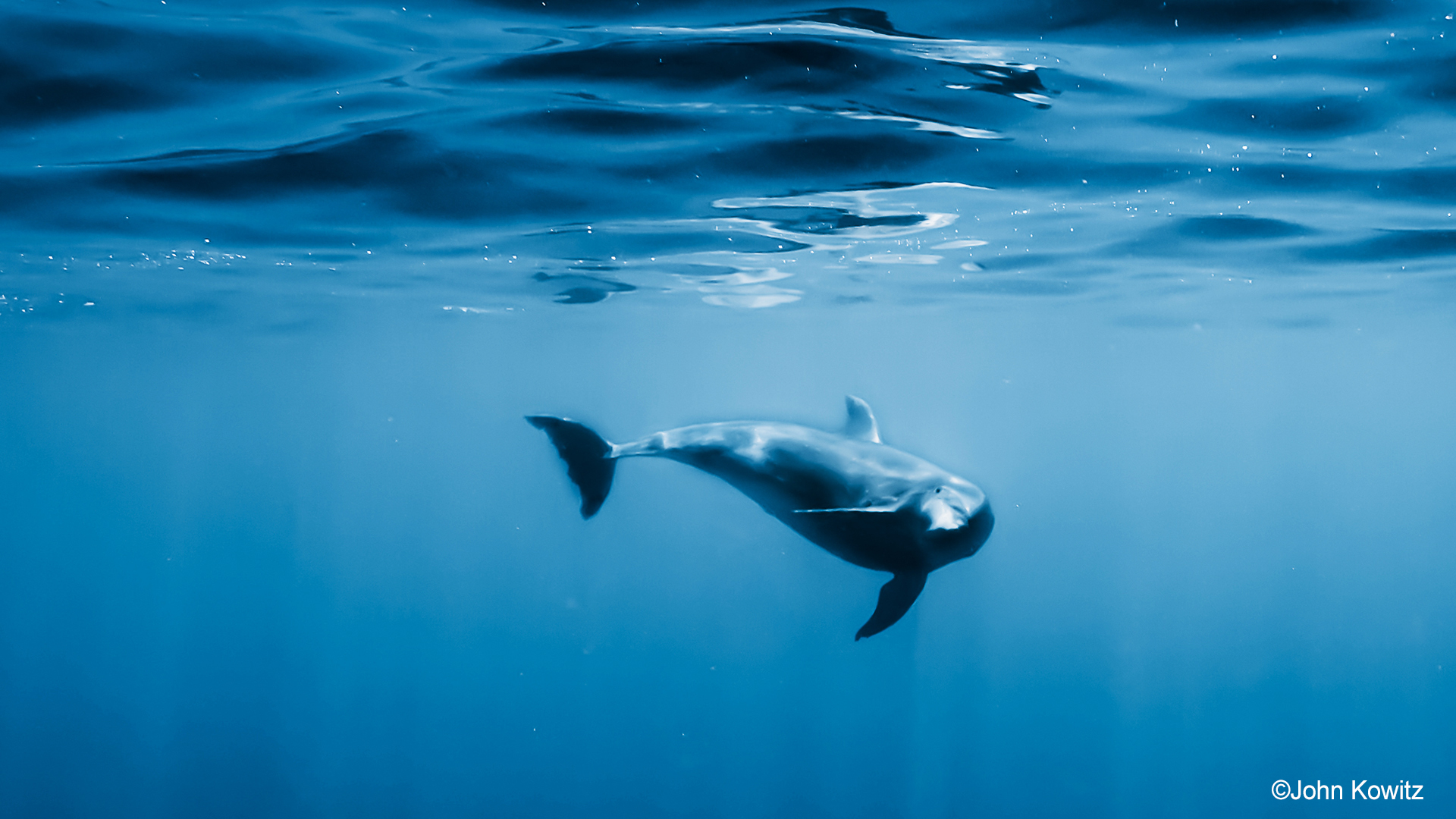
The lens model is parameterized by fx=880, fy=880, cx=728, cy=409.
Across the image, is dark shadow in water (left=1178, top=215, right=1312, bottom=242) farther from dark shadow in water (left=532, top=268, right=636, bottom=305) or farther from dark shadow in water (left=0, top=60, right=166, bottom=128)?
dark shadow in water (left=0, top=60, right=166, bottom=128)

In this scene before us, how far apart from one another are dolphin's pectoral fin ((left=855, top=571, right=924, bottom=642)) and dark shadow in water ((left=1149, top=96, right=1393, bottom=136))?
5766mm

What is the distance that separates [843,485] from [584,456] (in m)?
4.06

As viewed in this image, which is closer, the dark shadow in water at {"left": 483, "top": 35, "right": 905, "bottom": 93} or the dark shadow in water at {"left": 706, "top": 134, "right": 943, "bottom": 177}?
the dark shadow in water at {"left": 483, "top": 35, "right": 905, "bottom": 93}

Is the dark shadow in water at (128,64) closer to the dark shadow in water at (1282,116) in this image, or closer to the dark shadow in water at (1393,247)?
the dark shadow in water at (1282,116)

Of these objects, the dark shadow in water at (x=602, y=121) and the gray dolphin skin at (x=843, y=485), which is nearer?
the gray dolphin skin at (x=843, y=485)

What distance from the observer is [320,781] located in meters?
28.0

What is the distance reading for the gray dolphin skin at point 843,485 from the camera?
6875 mm

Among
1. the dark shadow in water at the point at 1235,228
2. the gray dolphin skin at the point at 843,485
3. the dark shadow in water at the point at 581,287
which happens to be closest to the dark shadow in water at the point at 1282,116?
the gray dolphin skin at the point at 843,485

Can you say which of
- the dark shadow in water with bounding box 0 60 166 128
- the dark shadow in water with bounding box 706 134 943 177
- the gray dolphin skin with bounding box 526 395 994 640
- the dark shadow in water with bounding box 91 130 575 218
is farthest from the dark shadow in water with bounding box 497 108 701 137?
the dark shadow in water with bounding box 0 60 166 128

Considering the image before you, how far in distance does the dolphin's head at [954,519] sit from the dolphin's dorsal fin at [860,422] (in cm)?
244

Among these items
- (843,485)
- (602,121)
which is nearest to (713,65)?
(602,121)

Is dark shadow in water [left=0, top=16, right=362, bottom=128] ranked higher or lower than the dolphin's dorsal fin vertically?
higher

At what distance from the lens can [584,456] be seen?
10.8 m

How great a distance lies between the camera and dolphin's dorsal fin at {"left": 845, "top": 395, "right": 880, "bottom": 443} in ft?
31.5
